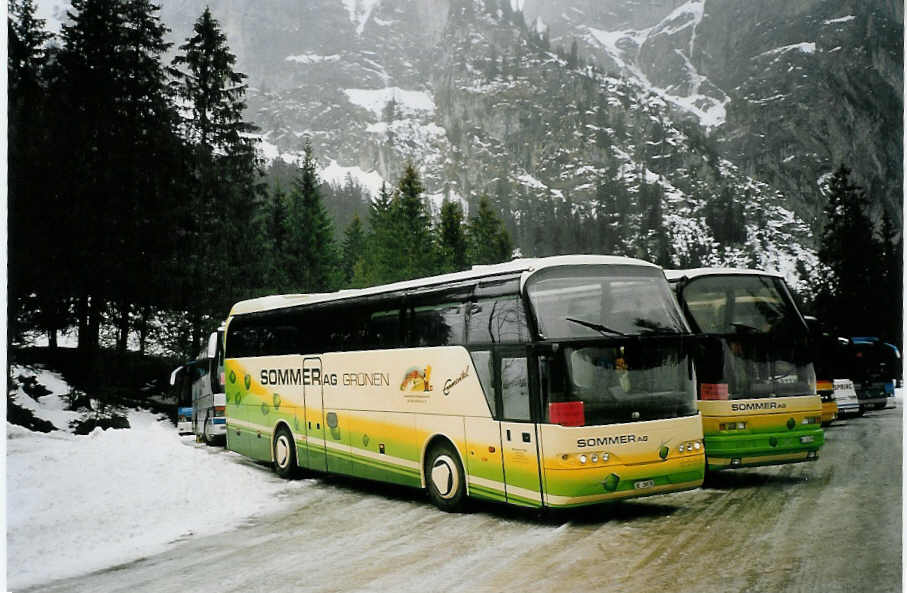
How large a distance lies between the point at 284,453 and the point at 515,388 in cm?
557

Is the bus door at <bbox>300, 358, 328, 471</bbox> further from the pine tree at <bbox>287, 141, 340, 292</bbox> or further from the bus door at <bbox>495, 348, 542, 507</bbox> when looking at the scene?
the bus door at <bbox>495, 348, 542, 507</bbox>

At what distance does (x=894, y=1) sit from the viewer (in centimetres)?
927

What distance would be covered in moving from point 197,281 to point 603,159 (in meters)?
→ 6.07

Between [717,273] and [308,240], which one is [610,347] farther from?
[308,240]

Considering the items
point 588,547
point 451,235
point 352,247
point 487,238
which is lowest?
point 588,547

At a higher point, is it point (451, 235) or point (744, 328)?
point (451, 235)

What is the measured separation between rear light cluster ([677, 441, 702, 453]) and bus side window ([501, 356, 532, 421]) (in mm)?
1471

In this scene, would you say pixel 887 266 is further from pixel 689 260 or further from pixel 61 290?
pixel 61 290

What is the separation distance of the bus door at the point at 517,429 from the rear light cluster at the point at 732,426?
116 inches

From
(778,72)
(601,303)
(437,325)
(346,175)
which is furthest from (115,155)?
(778,72)

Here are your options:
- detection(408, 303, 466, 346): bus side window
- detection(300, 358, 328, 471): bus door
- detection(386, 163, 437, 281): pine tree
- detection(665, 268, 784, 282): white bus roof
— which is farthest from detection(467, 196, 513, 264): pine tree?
detection(300, 358, 328, 471): bus door

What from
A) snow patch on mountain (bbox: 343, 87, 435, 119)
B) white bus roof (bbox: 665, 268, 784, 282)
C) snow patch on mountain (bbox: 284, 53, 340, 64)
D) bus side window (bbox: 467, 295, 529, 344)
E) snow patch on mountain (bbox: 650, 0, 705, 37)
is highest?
snow patch on mountain (bbox: 284, 53, 340, 64)

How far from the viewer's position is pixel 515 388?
8133mm

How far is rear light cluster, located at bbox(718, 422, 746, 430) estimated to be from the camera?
32.2 ft
